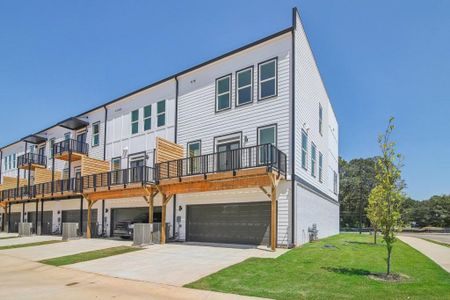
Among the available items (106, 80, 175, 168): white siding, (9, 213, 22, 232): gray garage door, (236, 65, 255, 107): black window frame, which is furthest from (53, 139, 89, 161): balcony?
(236, 65, 255, 107): black window frame

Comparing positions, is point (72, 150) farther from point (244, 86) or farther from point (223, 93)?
point (244, 86)

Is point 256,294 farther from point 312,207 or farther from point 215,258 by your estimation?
point 312,207

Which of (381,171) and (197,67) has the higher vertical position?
(197,67)

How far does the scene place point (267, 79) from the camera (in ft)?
57.7

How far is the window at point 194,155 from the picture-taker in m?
18.6

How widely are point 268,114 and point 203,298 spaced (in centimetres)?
1095

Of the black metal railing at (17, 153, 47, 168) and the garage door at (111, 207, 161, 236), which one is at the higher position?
the black metal railing at (17, 153, 47, 168)

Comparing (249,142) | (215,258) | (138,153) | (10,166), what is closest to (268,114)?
(249,142)

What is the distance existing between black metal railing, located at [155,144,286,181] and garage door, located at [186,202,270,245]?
6.78 feet

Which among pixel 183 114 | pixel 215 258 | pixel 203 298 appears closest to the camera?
pixel 203 298

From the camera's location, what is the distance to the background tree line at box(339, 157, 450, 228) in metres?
58.4

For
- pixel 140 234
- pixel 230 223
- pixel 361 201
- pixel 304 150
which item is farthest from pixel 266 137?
pixel 361 201

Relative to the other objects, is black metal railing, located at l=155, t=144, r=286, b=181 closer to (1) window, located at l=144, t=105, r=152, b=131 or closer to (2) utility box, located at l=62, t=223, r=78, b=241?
(1) window, located at l=144, t=105, r=152, b=131

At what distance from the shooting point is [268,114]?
56.6 ft
